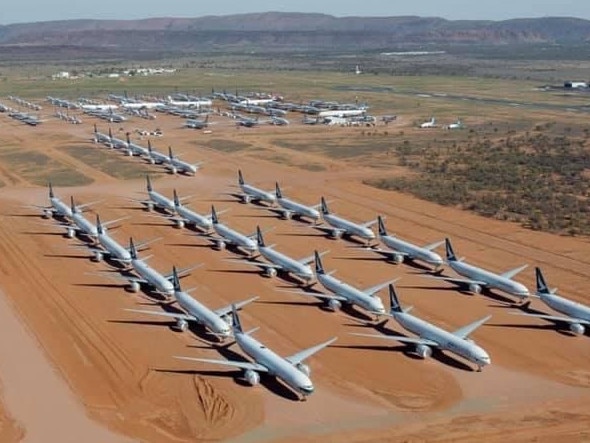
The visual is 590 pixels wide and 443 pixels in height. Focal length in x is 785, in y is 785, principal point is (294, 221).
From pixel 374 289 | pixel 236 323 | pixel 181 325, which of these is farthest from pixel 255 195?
pixel 236 323

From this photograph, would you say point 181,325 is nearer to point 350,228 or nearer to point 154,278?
point 154,278

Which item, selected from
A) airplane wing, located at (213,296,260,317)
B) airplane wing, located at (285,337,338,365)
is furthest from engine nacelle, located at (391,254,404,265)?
airplane wing, located at (285,337,338,365)

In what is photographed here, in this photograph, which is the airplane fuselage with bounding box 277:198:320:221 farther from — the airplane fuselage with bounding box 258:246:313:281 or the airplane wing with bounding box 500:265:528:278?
the airplane wing with bounding box 500:265:528:278

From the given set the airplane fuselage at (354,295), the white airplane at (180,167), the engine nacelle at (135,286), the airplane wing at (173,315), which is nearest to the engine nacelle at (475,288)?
the airplane fuselage at (354,295)

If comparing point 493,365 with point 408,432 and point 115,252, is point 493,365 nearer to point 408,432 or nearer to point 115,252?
point 408,432

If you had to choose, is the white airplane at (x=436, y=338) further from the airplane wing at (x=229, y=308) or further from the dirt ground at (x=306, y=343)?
the airplane wing at (x=229, y=308)
